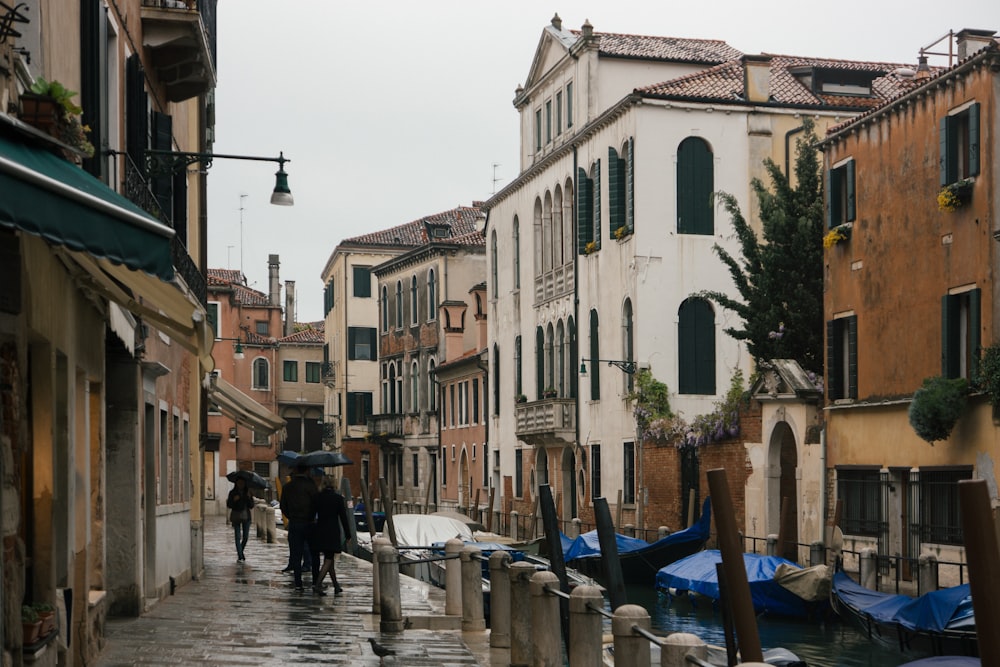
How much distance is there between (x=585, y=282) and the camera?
36781mm

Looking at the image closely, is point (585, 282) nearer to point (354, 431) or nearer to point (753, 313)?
point (753, 313)

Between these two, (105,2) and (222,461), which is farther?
(222,461)

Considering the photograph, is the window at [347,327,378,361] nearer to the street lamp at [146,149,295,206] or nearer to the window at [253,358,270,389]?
the window at [253,358,270,389]

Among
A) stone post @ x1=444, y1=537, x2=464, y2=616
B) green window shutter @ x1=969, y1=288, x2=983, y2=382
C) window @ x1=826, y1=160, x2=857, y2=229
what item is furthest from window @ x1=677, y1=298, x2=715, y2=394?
stone post @ x1=444, y1=537, x2=464, y2=616

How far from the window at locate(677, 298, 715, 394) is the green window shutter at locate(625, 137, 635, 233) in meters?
2.10

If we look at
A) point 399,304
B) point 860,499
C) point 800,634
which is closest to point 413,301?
point 399,304

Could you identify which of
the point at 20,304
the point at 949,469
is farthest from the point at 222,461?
the point at 20,304

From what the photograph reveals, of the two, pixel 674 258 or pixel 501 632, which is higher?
pixel 674 258

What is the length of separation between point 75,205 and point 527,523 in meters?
35.3

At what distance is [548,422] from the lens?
38.4 metres

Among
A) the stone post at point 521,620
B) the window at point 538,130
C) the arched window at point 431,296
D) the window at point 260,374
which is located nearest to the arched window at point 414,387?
the arched window at point 431,296

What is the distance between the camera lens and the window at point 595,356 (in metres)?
36.0

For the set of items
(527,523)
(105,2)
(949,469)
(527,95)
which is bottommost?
(527,523)

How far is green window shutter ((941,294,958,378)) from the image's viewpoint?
20.8 metres
